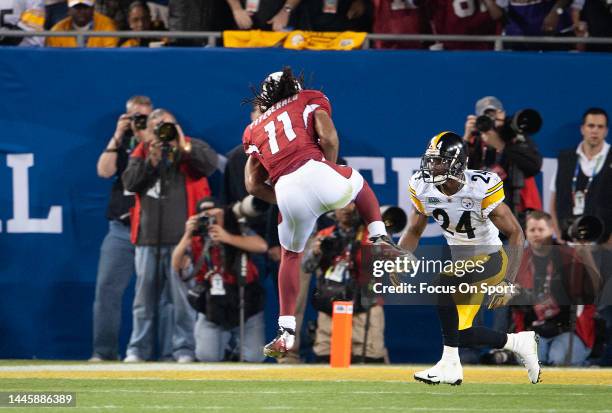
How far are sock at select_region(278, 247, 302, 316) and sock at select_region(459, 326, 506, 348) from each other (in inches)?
44.9

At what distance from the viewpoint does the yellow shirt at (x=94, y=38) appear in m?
13.3

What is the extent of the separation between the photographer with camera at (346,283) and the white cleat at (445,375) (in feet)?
8.00

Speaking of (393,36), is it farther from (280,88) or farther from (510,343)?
(510,343)

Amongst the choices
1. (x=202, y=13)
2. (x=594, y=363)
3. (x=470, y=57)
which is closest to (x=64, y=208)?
(x=202, y=13)

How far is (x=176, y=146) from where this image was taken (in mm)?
12227

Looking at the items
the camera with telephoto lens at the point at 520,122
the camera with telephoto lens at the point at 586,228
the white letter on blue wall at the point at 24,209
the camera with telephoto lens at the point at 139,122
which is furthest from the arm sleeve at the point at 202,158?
the camera with telephoto lens at the point at 586,228

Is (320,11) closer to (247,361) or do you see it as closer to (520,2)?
(520,2)

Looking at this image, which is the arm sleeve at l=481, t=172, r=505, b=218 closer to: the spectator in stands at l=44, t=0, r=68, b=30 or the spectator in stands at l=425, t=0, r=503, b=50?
the spectator in stands at l=425, t=0, r=503, b=50

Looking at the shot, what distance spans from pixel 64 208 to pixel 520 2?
4505 mm

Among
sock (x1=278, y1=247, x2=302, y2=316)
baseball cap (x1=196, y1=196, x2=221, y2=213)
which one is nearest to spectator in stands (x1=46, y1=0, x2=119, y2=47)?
baseball cap (x1=196, y1=196, x2=221, y2=213)

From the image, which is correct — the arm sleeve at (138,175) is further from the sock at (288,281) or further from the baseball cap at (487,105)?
the sock at (288,281)

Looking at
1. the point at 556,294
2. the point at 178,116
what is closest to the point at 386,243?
the point at 556,294

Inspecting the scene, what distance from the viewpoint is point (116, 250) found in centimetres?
1269

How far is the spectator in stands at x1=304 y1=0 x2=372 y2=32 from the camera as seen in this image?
43.0 feet
